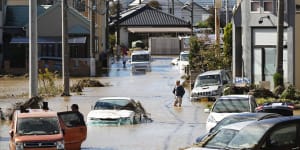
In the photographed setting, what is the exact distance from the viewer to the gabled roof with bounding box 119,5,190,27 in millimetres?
107000

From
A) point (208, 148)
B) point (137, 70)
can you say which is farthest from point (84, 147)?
point (137, 70)

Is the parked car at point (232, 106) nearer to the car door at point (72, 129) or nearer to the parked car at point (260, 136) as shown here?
the car door at point (72, 129)

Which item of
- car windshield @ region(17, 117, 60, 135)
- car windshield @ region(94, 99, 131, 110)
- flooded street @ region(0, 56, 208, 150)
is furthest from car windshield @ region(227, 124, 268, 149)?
car windshield @ region(94, 99, 131, 110)

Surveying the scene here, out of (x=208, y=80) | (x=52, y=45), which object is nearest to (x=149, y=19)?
(x=52, y=45)

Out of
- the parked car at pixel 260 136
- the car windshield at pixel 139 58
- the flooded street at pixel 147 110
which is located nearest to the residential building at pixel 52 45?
the flooded street at pixel 147 110

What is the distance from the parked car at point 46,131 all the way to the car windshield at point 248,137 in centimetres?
700

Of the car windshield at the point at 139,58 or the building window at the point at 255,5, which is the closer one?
the building window at the point at 255,5

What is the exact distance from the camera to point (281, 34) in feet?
129

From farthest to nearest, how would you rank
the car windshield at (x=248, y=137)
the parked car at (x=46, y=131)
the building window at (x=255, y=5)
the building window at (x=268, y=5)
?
1. the building window at (x=255, y=5)
2. the building window at (x=268, y=5)
3. the parked car at (x=46, y=131)
4. the car windshield at (x=248, y=137)

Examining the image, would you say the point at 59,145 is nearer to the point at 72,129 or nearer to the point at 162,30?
the point at 72,129

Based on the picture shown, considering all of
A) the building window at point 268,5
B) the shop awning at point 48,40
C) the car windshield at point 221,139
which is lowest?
the car windshield at point 221,139

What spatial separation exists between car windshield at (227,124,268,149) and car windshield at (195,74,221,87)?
27.4 meters

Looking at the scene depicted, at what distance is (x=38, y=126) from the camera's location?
69.9 ft

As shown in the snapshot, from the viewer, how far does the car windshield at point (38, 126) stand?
21047 mm
